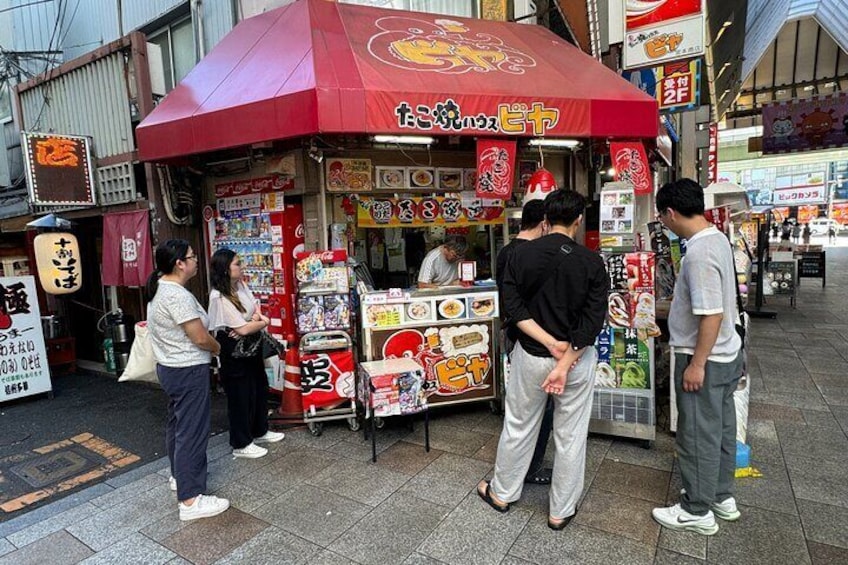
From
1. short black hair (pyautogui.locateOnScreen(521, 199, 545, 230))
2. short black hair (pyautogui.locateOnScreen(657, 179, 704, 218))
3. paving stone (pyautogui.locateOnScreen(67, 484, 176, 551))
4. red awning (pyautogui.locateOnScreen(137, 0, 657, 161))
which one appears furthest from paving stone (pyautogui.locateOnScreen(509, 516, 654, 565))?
red awning (pyautogui.locateOnScreen(137, 0, 657, 161))

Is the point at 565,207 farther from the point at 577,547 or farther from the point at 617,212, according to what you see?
the point at 577,547

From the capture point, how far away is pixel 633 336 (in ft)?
15.0

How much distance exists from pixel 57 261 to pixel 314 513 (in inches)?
233

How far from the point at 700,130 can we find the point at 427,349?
576 inches

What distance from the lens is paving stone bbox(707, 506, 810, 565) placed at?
301cm

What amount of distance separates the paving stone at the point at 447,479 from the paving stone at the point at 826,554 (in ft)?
7.54

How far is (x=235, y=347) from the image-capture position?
458 cm

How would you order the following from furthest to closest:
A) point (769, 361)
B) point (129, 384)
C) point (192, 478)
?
point (129, 384) → point (769, 361) → point (192, 478)

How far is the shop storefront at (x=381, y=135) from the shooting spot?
5.05 m

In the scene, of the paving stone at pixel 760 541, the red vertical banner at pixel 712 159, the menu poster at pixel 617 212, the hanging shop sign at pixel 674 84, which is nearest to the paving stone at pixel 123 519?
the paving stone at pixel 760 541

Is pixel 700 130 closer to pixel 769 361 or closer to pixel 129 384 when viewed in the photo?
pixel 769 361

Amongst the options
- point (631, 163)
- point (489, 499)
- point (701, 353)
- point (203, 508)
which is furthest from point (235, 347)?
point (631, 163)

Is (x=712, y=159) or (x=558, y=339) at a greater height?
(x=712, y=159)

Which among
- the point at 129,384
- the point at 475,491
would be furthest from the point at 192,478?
the point at 129,384
